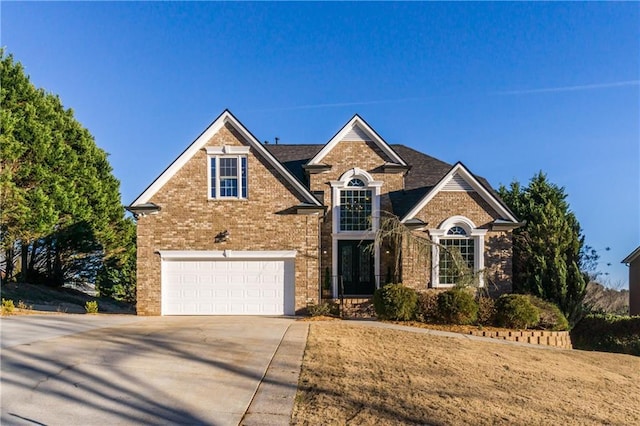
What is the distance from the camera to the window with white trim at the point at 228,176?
1755cm

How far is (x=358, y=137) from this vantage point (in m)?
20.2

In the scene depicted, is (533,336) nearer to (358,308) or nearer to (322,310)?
(358,308)

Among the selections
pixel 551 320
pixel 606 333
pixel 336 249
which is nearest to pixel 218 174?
pixel 336 249

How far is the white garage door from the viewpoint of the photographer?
17.1 m

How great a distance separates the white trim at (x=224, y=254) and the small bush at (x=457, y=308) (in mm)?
5336

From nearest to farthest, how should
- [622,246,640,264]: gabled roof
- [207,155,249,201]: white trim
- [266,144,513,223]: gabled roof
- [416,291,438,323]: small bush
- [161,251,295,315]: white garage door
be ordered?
[416,291,438,323]: small bush, [161,251,295,315]: white garage door, [207,155,249,201]: white trim, [266,144,513,223]: gabled roof, [622,246,640,264]: gabled roof

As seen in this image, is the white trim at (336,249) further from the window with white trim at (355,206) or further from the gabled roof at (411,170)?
the gabled roof at (411,170)

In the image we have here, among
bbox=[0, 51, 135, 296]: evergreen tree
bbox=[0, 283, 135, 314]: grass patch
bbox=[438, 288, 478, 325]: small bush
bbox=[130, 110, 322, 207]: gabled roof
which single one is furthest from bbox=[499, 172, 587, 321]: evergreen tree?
bbox=[0, 51, 135, 296]: evergreen tree

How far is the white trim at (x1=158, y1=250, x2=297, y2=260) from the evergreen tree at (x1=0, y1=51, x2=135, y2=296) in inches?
330

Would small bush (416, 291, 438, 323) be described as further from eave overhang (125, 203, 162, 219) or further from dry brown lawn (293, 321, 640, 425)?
eave overhang (125, 203, 162, 219)

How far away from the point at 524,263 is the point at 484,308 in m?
3.80

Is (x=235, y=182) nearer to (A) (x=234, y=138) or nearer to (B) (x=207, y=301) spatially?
(A) (x=234, y=138)

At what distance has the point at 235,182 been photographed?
17703 millimetres

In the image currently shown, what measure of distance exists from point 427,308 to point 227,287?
692cm
